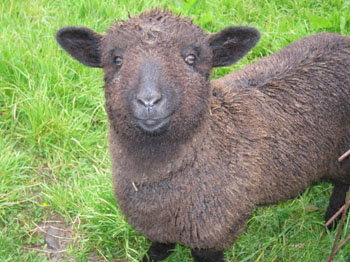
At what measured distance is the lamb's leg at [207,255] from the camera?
3.53 m

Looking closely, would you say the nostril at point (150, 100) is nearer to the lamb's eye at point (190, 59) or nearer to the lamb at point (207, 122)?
the lamb at point (207, 122)

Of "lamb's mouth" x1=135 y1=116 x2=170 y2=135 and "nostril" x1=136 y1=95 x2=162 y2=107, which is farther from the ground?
"nostril" x1=136 y1=95 x2=162 y2=107

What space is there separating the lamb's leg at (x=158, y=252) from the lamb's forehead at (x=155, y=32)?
196cm

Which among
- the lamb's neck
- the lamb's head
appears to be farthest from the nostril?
the lamb's neck

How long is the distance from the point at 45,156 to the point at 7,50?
1.42 m

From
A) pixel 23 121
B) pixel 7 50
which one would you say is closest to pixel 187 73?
pixel 23 121

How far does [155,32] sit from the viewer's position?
2844mm

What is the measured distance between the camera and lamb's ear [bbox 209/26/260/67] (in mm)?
3125

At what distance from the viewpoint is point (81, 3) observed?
5.82 m

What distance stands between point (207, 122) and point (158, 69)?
26.3 inches

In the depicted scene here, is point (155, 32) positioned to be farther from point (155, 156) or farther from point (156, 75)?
point (155, 156)

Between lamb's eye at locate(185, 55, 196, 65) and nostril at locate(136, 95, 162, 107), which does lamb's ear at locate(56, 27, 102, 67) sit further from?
nostril at locate(136, 95, 162, 107)

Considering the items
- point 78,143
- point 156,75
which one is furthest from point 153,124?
point 78,143

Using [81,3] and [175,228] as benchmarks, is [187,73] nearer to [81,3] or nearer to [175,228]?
[175,228]
